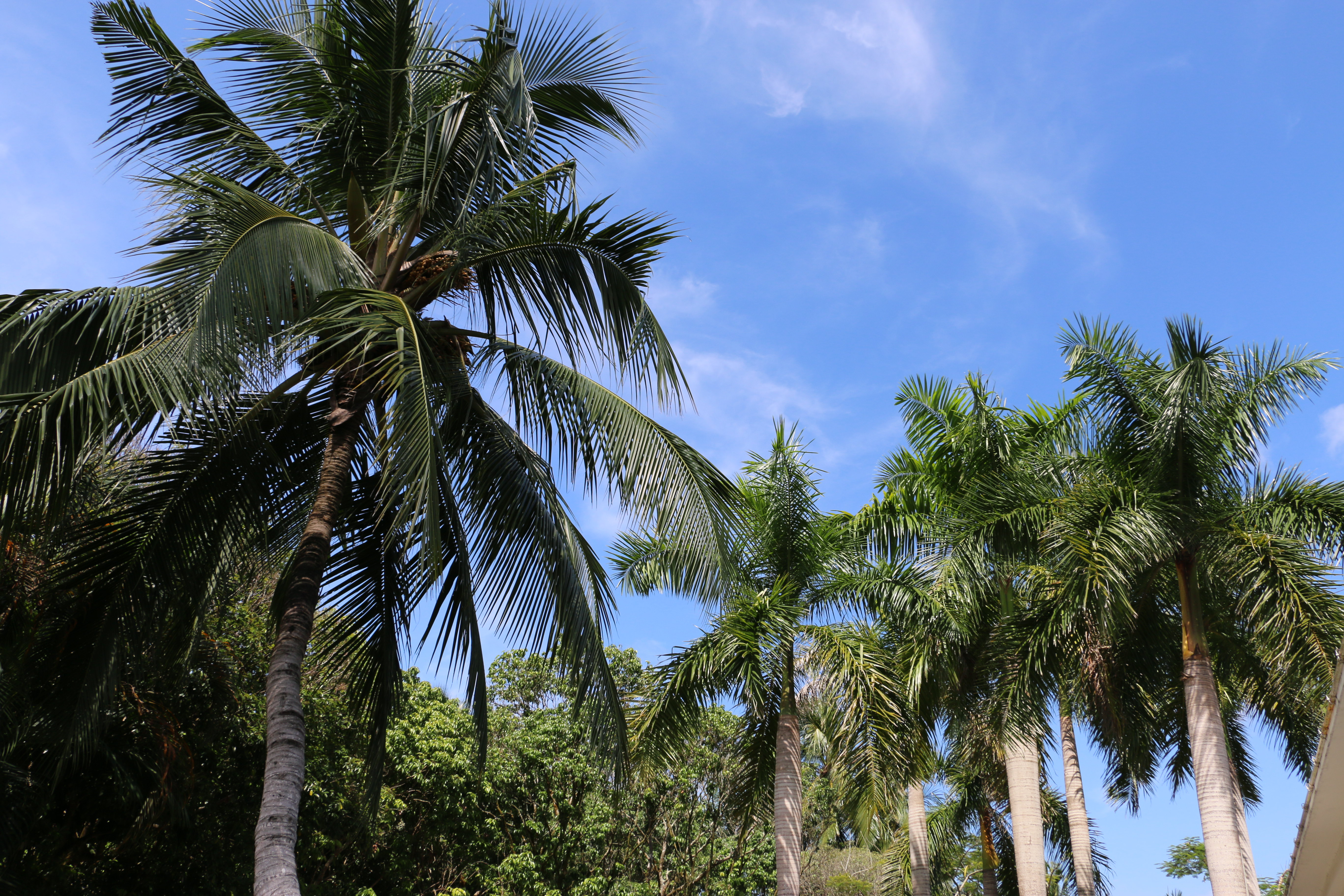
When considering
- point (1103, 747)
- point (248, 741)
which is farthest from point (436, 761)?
point (1103, 747)

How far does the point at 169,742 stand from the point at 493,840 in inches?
425

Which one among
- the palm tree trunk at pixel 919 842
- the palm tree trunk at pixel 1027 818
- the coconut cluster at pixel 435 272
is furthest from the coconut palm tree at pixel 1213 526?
the coconut cluster at pixel 435 272

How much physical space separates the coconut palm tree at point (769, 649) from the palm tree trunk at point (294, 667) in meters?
4.44

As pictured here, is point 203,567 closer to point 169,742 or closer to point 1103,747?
point 169,742

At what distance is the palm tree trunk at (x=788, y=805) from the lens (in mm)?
12062

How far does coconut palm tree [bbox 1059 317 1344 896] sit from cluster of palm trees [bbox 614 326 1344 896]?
1.0 inches

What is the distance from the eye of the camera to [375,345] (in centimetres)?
714

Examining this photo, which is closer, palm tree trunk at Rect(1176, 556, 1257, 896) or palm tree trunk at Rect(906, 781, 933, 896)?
palm tree trunk at Rect(1176, 556, 1257, 896)

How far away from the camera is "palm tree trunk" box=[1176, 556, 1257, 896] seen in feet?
33.8

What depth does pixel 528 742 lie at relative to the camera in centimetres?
2116

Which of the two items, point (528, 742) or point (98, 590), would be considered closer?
point (98, 590)

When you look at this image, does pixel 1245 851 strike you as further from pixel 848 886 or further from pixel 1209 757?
pixel 848 886

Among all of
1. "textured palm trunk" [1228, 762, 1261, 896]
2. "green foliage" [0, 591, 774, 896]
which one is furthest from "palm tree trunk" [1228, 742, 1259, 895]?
"green foliage" [0, 591, 774, 896]

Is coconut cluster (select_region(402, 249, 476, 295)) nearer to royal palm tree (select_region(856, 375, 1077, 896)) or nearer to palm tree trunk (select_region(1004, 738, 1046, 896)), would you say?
royal palm tree (select_region(856, 375, 1077, 896))
